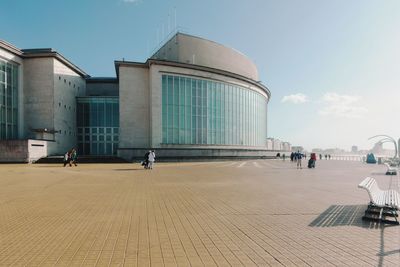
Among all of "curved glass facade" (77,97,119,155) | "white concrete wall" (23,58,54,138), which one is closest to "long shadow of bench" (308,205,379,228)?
"white concrete wall" (23,58,54,138)

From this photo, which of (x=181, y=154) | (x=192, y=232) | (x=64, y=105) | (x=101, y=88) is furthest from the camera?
(x=101, y=88)

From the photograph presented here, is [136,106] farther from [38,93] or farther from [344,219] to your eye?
[344,219]

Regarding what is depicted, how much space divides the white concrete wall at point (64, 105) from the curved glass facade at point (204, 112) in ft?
50.2

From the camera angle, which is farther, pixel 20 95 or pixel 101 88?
pixel 101 88

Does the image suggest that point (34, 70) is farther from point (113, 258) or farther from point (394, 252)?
point (394, 252)

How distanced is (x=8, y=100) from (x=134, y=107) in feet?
54.2

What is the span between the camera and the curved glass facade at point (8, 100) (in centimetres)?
3256

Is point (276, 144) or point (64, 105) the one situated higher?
point (64, 105)

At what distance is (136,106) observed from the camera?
38.0 metres

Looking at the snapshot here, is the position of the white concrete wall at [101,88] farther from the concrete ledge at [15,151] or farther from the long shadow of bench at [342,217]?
the long shadow of bench at [342,217]

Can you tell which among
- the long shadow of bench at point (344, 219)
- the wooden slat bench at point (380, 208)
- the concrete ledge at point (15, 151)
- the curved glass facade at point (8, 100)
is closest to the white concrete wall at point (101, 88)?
the curved glass facade at point (8, 100)

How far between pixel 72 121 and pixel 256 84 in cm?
3431

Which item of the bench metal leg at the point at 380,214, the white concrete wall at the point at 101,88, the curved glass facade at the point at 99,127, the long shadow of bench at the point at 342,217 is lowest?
the long shadow of bench at the point at 342,217

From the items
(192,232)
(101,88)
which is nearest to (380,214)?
(192,232)
